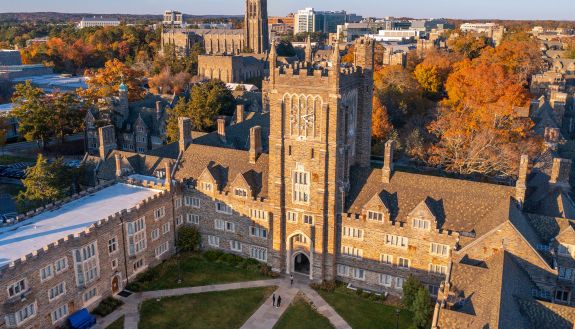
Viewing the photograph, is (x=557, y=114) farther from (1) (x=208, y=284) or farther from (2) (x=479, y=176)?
(1) (x=208, y=284)

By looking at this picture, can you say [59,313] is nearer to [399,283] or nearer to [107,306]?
[107,306]

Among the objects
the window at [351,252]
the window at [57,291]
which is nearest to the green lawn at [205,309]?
the window at [57,291]

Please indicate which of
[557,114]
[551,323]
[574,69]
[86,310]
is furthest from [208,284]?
[574,69]

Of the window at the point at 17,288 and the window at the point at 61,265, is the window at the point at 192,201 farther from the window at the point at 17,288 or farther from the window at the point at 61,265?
the window at the point at 17,288

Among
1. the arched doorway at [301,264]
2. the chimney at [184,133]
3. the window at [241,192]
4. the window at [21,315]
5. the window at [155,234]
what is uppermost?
the chimney at [184,133]

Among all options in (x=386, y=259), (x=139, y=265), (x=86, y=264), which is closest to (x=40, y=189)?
(x=139, y=265)

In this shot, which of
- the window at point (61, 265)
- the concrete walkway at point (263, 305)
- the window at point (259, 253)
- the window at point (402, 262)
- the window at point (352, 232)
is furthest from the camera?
the window at point (259, 253)

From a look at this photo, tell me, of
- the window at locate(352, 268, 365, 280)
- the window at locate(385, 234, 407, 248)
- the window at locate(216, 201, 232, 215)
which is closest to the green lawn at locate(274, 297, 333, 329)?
the window at locate(352, 268, 365, 280)
